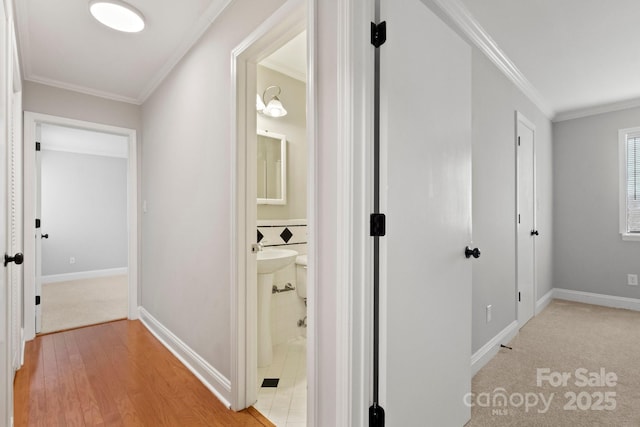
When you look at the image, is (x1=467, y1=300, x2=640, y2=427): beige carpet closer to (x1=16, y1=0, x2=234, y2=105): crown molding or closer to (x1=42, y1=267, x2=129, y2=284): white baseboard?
(x1=16, y1=0, x2=234, y2=105): crown molding

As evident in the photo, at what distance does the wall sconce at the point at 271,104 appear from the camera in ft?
8.94

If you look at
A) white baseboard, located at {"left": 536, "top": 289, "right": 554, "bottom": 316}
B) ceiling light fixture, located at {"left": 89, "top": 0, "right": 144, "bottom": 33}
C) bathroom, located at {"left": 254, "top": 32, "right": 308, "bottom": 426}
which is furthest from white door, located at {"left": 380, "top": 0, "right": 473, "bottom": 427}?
white baseboard, located at {"left": 536, "top": 289, "right": 554, "bottom": 316}

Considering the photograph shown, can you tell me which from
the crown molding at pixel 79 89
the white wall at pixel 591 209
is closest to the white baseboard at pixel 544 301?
the white wall at pixel 591 209

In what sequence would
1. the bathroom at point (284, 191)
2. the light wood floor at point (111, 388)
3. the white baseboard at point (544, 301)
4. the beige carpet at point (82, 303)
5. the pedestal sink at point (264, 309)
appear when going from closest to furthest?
the light wood floor at point (111, 388), the pedestal sink at point (264, 309), the bathroom at point (284, 191), the beige carpet at point (82, 303), the white baseboard at point (544, 301)

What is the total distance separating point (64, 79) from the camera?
2877 mm

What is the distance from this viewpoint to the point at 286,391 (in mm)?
1986

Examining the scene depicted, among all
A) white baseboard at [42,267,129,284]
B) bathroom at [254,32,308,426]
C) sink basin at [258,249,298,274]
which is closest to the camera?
sink basin at [258,249,298,274]

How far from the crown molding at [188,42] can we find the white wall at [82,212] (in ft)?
11.1

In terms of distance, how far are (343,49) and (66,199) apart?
6197mm

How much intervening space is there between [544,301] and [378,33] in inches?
158

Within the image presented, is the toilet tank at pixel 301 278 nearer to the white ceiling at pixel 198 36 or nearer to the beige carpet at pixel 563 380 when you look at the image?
the beige carpet at pixel 563 380

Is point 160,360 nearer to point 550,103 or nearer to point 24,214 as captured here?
point 24,214

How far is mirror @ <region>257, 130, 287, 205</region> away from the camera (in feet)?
9.13

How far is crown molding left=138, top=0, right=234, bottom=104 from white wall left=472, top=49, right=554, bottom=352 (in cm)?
176
